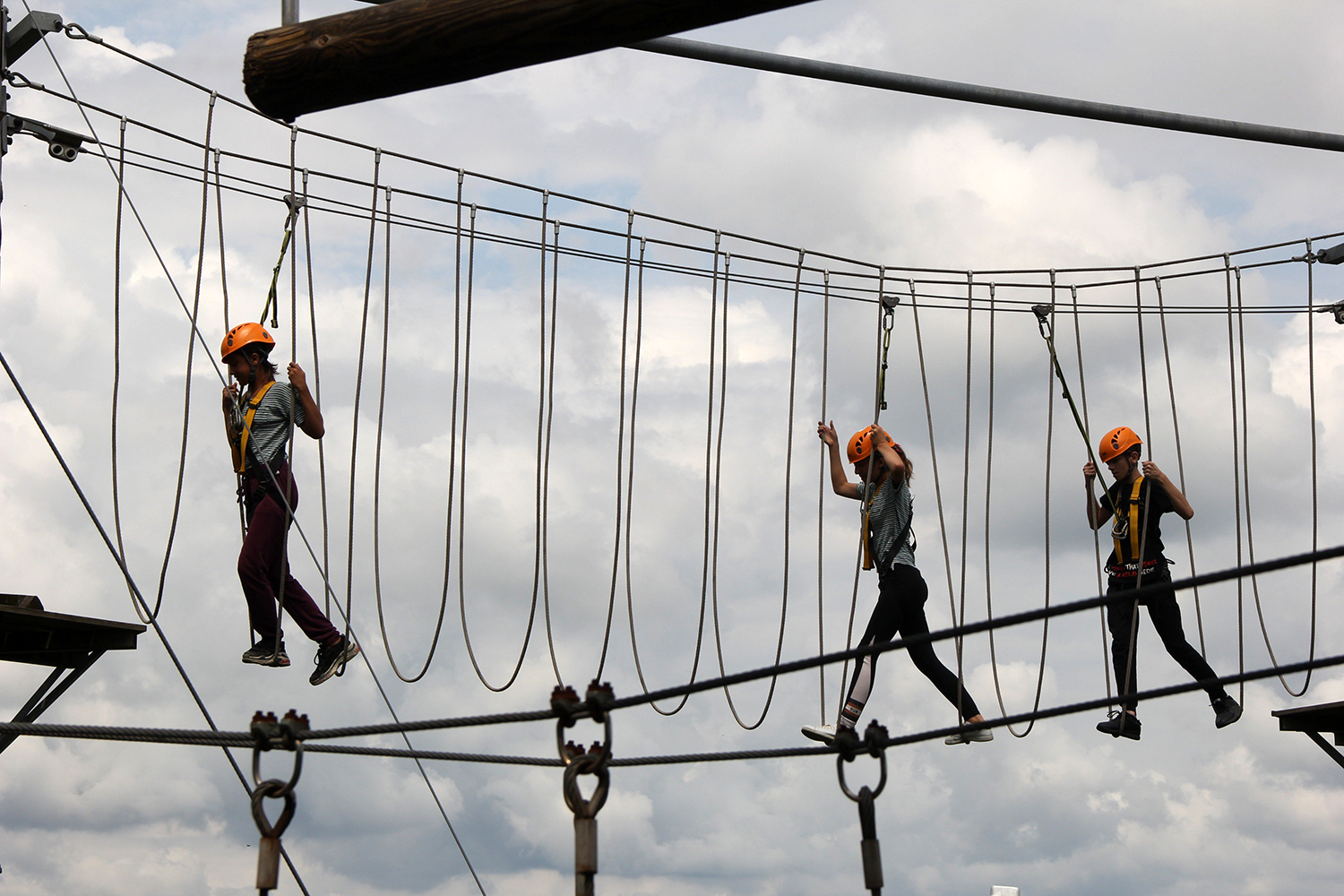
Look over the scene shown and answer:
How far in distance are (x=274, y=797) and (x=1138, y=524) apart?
15.3 feet

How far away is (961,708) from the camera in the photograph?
634 centimetres

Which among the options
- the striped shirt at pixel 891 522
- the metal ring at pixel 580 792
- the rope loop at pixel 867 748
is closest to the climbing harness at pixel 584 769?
the metal ring at pixel 580 792

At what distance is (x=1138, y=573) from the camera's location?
6551mm

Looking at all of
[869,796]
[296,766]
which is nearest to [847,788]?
[869,796]

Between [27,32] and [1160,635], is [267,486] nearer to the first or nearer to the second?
[27,32]

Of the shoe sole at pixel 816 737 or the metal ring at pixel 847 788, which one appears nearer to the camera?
the metal ring at pixel 847 788

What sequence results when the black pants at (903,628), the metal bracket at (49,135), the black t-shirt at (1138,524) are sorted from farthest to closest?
the black t-shirt at (1138,524)
the black pants at (903,628)
the metal bracket at (49,135)

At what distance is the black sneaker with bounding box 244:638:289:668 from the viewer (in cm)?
590

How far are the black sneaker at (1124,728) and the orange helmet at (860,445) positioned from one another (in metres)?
1.65

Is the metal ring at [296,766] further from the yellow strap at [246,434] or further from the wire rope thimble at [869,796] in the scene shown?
the yellow strap at [246,434]

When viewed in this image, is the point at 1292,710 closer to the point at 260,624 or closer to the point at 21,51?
the point at 260,624

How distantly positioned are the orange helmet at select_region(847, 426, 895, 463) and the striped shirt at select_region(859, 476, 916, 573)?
6.0 inches

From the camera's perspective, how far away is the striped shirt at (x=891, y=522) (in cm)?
646

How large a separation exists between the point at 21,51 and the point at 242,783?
9.96 feet
